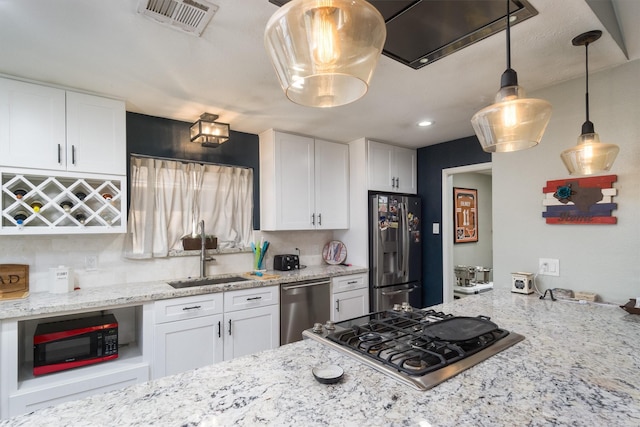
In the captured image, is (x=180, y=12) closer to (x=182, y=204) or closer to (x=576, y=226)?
(x=182, y=204)

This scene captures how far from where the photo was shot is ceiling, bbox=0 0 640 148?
4.99 ft

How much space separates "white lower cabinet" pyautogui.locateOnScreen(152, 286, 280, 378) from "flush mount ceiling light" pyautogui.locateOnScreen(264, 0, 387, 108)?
7.11ft

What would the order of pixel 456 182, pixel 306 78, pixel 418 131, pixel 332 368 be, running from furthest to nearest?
1. pixel 456 182
2. pixel 418 131
3. pixel 332 368
4. pixel 306 78

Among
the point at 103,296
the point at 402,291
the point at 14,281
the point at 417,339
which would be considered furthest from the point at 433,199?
the point at 14,281

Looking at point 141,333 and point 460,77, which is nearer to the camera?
point 460,77

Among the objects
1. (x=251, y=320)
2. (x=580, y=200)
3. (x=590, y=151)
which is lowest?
(x=251, y=320)

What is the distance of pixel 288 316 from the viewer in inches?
119

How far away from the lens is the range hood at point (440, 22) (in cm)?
136

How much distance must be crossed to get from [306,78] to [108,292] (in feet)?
7.72

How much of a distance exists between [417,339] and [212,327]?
1826mm

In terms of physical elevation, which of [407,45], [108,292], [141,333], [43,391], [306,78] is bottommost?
[43,391]

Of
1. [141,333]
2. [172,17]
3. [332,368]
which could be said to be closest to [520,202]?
[332,368]

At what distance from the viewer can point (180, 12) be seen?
1.48 m

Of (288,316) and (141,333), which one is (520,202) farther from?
(141,333)
